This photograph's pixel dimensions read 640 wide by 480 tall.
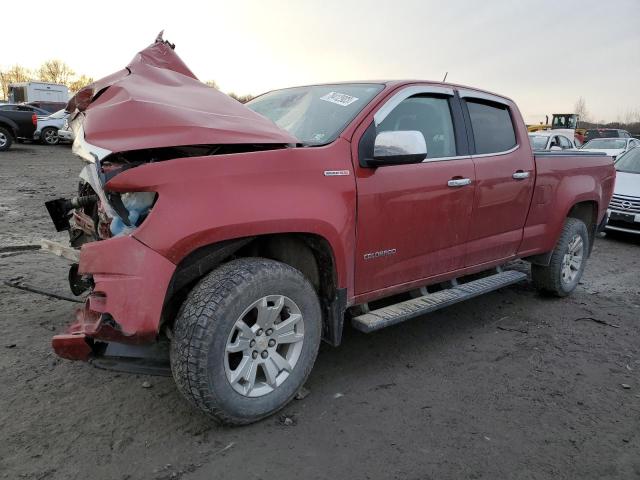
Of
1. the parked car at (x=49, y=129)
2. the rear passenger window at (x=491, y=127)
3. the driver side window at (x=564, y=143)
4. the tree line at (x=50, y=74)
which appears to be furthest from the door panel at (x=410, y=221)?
the tree line at (x=50, y=74)

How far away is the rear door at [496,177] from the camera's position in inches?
156

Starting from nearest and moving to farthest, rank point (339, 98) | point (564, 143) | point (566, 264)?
point (339, 98)
point (566, 264)
point (564, 143)

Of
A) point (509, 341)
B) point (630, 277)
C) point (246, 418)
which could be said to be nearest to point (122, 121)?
point (246, 418)

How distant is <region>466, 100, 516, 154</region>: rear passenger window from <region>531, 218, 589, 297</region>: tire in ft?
4.15

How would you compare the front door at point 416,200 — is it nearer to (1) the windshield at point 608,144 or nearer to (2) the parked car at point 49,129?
(1) the windshield at point 608,144

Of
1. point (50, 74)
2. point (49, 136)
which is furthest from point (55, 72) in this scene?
point (49, 136)

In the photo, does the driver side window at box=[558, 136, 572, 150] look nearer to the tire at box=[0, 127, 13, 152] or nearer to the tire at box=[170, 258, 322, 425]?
the tire at box=[170, 258, 322, 425]

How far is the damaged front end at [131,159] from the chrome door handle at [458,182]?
4.37ft

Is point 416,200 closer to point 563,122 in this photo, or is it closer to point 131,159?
point 131,159

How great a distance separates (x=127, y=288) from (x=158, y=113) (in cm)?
94

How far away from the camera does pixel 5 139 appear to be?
17516 mm

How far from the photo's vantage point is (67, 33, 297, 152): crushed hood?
102 inches

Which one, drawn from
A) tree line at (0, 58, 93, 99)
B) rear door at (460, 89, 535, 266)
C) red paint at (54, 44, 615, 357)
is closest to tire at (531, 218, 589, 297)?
rear door at (460, 89, 535, 266)

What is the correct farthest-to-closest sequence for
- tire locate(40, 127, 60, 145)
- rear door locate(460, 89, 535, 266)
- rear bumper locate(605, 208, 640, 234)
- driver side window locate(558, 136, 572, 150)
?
tire locate(40, 127, 60, 145) < driver side window locate(558, 136, 572, 150) < rear bumper locate(605, 208, 640, 234) < rear door locate(460, 89, 535, 266)
